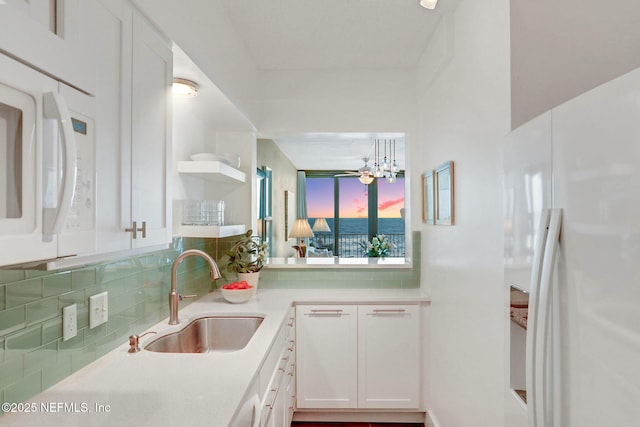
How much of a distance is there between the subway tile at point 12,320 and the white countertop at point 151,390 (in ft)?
0.78

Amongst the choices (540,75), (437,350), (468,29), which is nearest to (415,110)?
(468,29)

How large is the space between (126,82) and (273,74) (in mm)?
1948

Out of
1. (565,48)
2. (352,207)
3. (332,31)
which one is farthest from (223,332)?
(352,207)

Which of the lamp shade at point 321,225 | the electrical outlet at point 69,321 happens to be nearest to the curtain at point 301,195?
the lamp shade at point 321,225

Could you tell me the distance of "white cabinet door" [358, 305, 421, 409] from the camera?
2.63 meters

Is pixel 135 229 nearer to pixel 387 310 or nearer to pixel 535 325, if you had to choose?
pixel 535 325

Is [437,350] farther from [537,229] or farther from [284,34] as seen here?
[284,34]

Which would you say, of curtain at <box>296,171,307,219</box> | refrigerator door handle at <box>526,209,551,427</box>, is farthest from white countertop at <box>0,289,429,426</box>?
curtain at <box>296,171,307,219</box>

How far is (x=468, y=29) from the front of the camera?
71.4 inches

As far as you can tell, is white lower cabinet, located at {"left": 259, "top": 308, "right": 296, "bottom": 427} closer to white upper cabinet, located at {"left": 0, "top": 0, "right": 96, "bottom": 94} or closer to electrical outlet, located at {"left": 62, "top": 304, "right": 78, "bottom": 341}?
electrical outlet, located at {"left": 62, "top": 304, "right": 78, "bottom": 341}

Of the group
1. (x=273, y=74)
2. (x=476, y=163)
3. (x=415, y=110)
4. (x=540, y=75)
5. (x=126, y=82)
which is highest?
(x=273, y=74)

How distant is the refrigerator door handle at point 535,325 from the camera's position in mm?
846

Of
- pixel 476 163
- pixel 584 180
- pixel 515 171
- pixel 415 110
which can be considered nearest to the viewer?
pixel 584 180

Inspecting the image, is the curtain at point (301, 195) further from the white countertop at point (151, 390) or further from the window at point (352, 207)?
the white countertop at point (151, 390)
